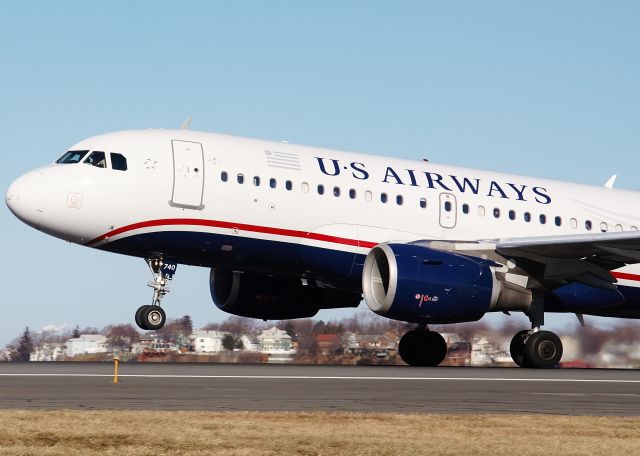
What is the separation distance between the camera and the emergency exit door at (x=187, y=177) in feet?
81.3

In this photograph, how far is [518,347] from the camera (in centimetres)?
2759

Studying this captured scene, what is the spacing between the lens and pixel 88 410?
507 inches

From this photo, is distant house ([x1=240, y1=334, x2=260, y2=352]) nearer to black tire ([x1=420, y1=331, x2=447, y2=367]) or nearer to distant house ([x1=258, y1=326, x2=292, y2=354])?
distant house ([x1=258, y1=326, x2=292, y2=354])

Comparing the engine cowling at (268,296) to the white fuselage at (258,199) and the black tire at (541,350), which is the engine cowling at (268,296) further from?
the black tire at (541,350)

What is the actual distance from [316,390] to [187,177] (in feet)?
30.5

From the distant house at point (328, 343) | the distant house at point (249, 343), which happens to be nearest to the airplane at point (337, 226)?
the distant house at point (249, 343)

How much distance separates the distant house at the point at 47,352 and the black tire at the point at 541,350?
13.8m

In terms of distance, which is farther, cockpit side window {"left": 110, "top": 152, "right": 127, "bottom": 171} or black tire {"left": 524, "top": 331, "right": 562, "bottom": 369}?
black tire {"left": 524, "top": 331, "right": 562, "bottom": 369}

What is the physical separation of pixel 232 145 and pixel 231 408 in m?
13.0

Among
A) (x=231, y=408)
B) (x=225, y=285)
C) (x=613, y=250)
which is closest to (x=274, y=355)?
(x=225, y=285)

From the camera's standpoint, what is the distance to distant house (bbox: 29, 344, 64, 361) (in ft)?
104

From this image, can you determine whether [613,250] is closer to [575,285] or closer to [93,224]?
[575,285]

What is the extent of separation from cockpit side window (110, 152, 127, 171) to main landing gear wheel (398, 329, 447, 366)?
9.71 m

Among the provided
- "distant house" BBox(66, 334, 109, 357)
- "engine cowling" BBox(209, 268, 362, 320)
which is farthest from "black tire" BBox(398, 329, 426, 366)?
"distant house" BBox(66, 334, 109, 357)
